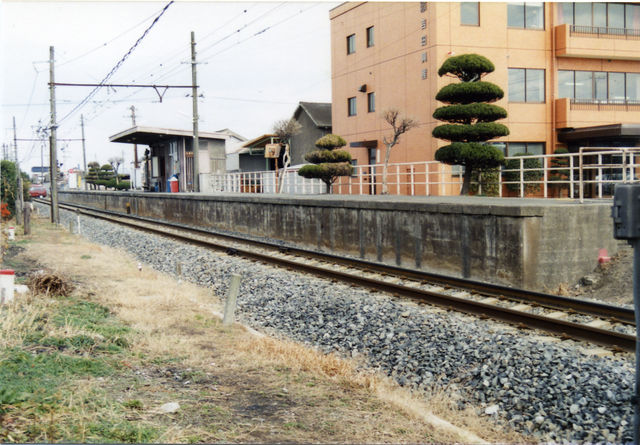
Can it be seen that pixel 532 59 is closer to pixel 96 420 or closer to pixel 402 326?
pixel 402 326

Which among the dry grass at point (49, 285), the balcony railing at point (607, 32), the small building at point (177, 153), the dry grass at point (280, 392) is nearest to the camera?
the dry grass at point (280, 392)

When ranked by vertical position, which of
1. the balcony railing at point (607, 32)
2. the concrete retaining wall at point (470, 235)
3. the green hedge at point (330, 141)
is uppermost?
the balcony railing at point (607, 32)

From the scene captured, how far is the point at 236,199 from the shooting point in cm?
2444

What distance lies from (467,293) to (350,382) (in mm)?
5126

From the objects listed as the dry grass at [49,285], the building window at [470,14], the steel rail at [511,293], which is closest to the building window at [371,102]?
the building window at [470,14]

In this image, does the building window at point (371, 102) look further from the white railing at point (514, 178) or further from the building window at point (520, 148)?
the building window at point (520, 148)

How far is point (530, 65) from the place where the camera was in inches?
1123

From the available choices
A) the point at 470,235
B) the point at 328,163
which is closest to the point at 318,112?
the point at 328,163

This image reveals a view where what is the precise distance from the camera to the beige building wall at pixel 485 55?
27250 millimetres

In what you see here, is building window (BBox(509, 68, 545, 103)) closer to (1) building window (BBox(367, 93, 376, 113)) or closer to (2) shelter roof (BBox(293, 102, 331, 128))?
(1) building window (BBox(367, 93, 376, 113))

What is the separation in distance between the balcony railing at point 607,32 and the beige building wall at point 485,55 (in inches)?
9.5

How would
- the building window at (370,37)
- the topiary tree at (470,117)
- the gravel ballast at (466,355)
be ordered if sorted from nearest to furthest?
the gravel ballast at (466,355) < the topiary tree at (470,117) < the building window at (370,37)

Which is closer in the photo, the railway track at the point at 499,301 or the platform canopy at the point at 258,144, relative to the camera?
the railway track at the point at 499,301

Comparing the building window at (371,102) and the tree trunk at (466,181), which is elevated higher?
the building window at (371,102)
